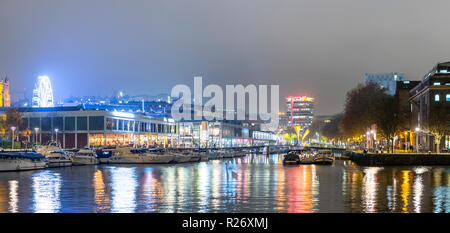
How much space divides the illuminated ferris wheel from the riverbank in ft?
384

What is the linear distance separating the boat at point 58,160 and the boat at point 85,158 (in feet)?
7.27

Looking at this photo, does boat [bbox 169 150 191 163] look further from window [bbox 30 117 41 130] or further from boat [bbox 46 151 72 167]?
window [bbox 30 117 41 130]

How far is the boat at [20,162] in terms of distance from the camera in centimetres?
6588

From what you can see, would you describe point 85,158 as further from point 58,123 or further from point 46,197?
point 58,123

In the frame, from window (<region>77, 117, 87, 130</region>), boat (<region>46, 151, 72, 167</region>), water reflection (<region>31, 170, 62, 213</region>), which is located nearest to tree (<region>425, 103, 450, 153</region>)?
boat (<region>46, 151, 72, 167</region>)

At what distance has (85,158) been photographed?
8681 cm

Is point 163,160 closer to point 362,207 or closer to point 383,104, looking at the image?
point 383,104

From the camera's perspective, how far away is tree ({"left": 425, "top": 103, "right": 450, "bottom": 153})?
83.1 meters

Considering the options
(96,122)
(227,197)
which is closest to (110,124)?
(96,122)

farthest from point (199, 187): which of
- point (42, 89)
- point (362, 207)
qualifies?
point (42, 89)

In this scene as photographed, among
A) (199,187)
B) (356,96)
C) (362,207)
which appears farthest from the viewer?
(356,96)

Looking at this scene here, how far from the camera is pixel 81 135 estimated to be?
497ft

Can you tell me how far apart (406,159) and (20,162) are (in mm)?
52467
